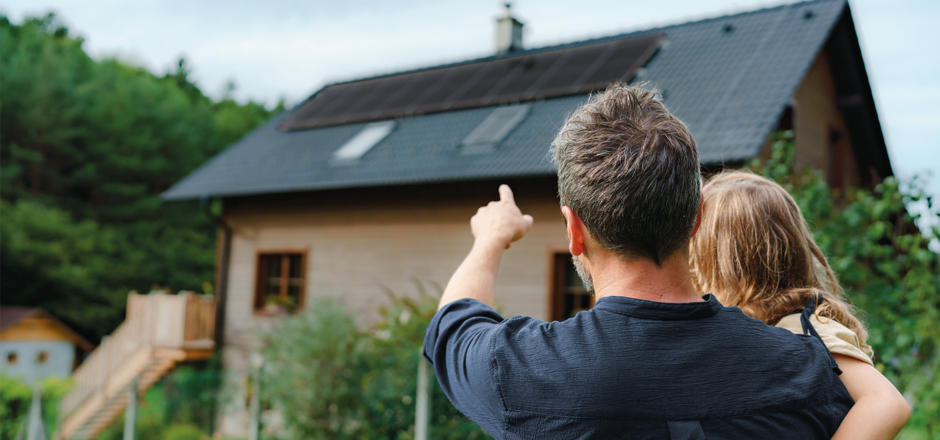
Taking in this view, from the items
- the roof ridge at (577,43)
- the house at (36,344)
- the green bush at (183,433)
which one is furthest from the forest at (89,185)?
the green bush at (183,433)

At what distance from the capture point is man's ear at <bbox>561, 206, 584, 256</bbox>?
1197 millimetres

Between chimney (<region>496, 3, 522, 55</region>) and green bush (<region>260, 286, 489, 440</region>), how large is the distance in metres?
7.30

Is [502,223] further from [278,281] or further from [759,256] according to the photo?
[278,281]

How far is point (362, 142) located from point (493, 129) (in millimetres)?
2862

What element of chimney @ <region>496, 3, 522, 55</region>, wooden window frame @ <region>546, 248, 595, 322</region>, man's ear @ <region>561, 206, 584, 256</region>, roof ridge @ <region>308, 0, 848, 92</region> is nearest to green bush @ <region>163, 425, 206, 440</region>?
wooden window frame @ <region>546, 248, 595, 322</region>

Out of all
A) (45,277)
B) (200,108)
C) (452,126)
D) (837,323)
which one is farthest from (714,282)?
(200,108)

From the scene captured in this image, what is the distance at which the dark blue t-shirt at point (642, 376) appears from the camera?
1.07m

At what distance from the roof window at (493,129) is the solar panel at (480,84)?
0.88ft

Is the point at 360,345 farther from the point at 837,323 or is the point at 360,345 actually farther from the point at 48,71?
the point at 48,71

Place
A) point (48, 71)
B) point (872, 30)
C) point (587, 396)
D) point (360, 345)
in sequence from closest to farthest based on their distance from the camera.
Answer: point (587, 396), point (360, 345), point (872, 30), point (48, 71)

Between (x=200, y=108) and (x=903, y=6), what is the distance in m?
29.0

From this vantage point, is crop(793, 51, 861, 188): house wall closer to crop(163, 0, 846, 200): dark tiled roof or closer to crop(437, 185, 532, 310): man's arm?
crop(163, 0, 846, 200): dark tiled roof

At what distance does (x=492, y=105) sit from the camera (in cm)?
1203

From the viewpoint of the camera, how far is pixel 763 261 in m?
1.58
